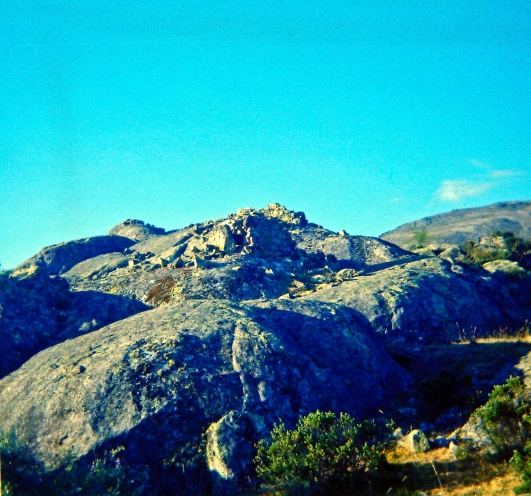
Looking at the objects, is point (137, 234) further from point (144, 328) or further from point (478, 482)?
point (478, 482)

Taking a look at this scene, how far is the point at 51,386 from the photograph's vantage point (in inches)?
484

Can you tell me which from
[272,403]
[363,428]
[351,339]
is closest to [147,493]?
[272,403]

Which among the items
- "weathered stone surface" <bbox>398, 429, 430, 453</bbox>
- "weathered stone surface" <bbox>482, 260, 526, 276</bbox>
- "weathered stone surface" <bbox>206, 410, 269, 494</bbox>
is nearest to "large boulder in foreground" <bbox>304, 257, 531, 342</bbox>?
"weathered stone surface" <bbox>482, 260, 526, 276</bbox>

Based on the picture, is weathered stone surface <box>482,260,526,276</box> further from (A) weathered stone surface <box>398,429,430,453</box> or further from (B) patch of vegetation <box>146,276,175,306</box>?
(A) weathered stone surface <box>398,429,430,453</box>

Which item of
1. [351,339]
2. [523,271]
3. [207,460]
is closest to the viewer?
[207,460]

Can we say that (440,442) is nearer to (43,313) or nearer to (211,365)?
(211,365)

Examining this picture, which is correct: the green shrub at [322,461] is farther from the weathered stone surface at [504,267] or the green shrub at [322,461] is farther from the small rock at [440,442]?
the weathered stone surface at [504,267]

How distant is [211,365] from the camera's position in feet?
41.9

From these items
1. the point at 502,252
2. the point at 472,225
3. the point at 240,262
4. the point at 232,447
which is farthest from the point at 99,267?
the point at 472,225

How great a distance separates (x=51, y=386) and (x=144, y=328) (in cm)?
327

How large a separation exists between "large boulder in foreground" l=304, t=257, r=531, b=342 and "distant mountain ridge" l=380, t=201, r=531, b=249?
29.7 m

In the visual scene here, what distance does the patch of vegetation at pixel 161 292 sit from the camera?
29.1 meters

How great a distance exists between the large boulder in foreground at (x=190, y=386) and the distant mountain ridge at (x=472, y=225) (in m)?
45.6

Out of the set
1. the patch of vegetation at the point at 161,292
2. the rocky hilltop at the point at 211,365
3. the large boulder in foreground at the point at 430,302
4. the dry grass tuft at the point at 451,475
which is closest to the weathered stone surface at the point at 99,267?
the patch of vegetation at the point at 161,292
